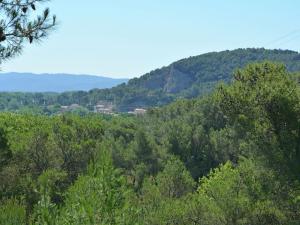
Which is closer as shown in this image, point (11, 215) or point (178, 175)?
point (11, 215)

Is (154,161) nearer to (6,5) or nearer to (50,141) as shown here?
(50,141)

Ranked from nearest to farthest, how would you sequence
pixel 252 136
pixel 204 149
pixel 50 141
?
pixel 252 136 → pixel 50 141 → pixel 204 149

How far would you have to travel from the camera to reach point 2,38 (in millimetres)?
9094

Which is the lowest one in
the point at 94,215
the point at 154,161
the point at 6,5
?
the point at 154,161

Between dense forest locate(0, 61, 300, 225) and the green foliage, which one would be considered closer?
the green foliage

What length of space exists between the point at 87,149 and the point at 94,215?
111ft

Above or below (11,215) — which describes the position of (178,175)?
below

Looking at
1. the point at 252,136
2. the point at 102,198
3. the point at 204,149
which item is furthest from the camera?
the point at 204,149

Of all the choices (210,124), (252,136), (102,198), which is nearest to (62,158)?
(252,136)

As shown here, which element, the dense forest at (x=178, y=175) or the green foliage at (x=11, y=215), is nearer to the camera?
the green foliage at (x=11, y=215)

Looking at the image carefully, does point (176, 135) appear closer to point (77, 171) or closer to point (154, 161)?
point (154, 161)

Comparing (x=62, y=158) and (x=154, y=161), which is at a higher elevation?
(x=62, y=158)

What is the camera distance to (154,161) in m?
67.7

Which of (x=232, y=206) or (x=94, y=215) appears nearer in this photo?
(x=94, y=215)
